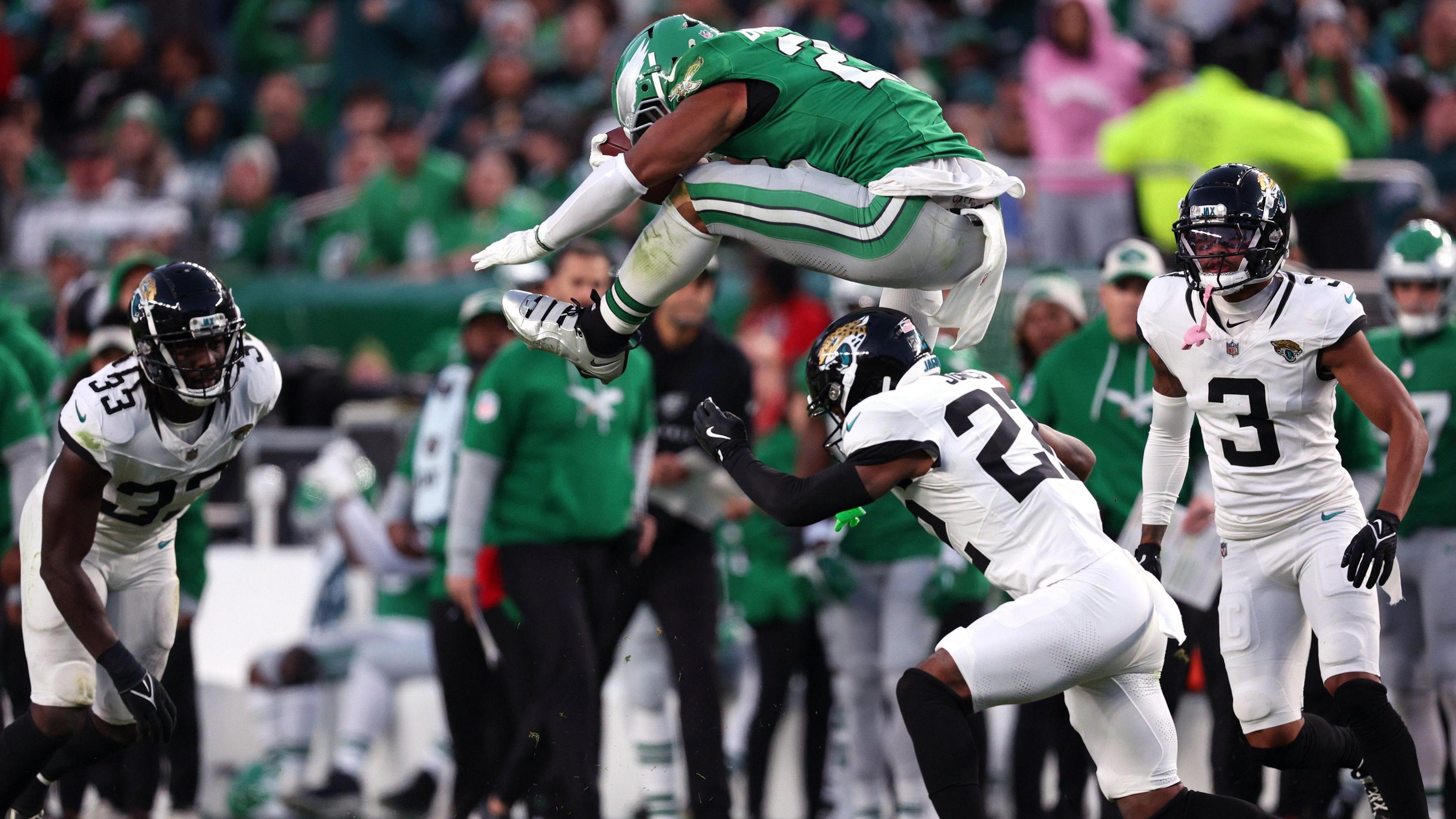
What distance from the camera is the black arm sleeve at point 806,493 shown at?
563 centimetres

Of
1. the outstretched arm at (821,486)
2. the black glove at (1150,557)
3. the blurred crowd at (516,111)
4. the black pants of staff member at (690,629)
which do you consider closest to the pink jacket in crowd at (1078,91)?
the blurred crowd at (516,111)

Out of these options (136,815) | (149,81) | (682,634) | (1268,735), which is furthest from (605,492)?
(149,81)

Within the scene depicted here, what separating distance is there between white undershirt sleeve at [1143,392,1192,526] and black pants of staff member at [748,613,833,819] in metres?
2.38

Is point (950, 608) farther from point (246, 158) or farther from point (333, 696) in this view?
point (246, 158)

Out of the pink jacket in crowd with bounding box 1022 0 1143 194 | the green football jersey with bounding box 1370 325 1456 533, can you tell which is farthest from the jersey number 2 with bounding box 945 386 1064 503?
the pink jacket in crowd with bounding box 1022 0 1143 194

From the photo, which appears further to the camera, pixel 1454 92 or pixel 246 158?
pixel 246 158

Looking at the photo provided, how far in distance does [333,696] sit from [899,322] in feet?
16.8

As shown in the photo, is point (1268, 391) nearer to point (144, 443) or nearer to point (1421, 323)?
point (1421, 323)

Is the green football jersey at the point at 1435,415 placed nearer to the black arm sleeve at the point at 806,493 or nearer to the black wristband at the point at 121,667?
the black arm sleeve at the point at 806,493

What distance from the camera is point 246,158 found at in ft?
43.5

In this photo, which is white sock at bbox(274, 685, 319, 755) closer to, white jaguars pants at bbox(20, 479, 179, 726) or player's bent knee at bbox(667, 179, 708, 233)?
white jaguars pants at bbox(20, 479, 179, 726)

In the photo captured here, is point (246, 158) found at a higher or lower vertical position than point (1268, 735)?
higher

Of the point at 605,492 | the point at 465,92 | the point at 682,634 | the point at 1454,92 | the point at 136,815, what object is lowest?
the point at 136,815

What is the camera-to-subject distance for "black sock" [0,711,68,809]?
6.48 meters
